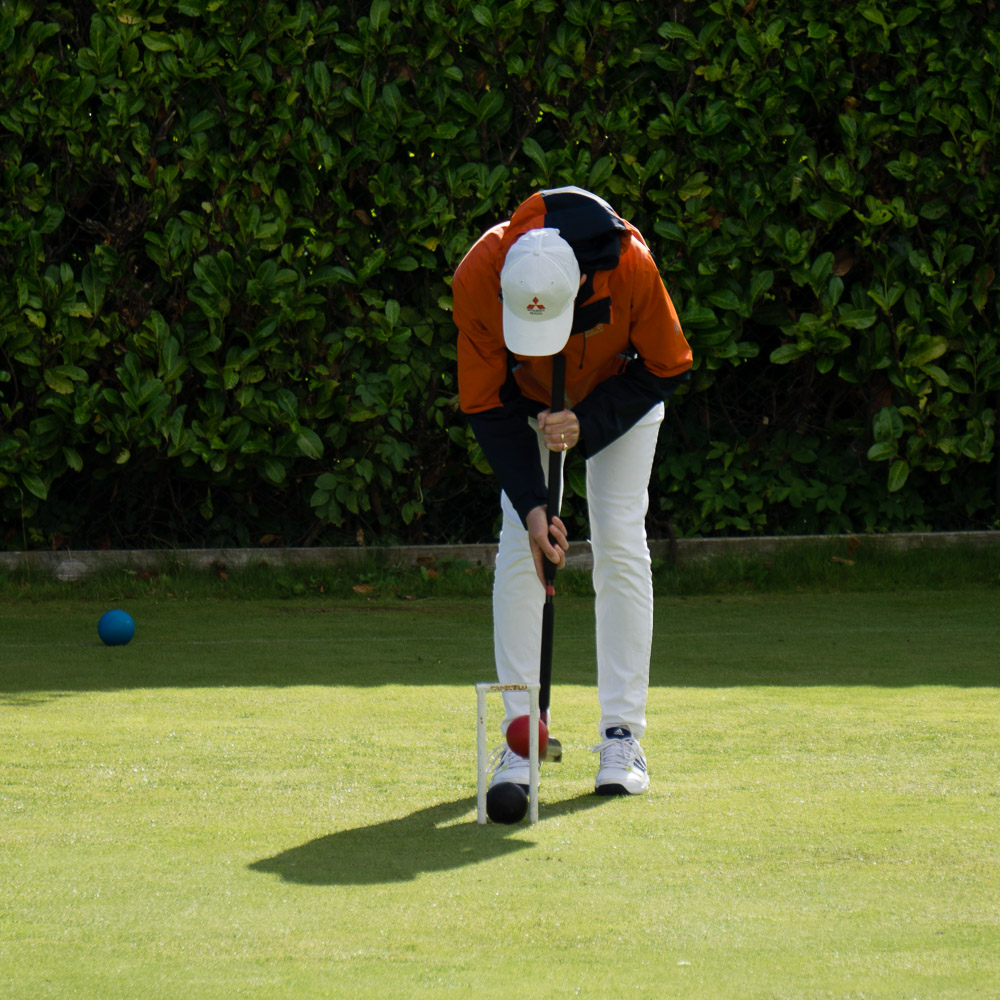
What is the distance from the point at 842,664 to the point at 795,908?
8.92 ft

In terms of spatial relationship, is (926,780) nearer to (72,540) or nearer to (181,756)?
(181,756)

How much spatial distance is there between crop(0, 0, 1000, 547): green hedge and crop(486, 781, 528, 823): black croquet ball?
147 inches

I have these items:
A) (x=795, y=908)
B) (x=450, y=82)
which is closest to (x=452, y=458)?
(x=450, y=82)

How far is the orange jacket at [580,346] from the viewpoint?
3232 mm

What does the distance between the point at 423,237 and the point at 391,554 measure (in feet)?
4.87

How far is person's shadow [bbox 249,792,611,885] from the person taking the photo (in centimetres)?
254

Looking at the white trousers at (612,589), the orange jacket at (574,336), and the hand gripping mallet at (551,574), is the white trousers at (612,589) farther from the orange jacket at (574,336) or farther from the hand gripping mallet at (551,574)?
the orange jacket at (574,336)

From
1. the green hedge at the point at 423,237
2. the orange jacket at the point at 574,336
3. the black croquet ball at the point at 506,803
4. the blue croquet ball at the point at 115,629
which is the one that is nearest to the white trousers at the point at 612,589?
the orange jacket at the point at 574,336

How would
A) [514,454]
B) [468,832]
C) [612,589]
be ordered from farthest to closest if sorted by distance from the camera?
[612,589] → [514,454] → [468,832]

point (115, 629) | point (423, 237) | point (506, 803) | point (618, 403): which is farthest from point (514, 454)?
point (423, 237)

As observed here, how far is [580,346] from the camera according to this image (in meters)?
3.39

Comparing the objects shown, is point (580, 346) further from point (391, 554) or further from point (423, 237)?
point (391, 554)

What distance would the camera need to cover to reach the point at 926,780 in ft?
10.6

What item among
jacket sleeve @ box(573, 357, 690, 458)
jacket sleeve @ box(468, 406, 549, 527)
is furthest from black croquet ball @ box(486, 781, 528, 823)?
jacket sleeve @ box(573, 357, 690, 458)
